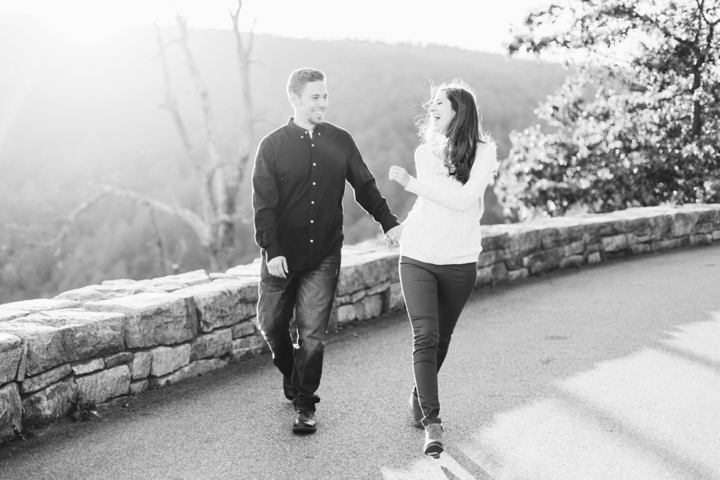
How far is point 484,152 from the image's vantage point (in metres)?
3.79

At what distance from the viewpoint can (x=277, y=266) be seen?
A: 4.02 meters

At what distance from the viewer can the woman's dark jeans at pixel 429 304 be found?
12.2 ft

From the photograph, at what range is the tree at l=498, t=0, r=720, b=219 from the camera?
1412 cm

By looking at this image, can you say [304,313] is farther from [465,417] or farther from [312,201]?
[465,417]

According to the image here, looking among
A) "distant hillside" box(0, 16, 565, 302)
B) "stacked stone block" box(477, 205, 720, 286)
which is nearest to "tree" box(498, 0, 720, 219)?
"stacked stone block" box(477, 205, 720, 286)

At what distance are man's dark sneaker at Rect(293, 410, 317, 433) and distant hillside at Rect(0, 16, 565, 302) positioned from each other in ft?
A: 86.6

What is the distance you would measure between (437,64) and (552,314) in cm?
5942

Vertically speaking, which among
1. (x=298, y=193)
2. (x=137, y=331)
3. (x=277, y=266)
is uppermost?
(x=298, y=193)

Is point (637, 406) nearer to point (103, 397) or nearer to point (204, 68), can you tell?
point (103, 397)

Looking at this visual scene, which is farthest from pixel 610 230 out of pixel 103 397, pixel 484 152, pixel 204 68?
pixel 204 68

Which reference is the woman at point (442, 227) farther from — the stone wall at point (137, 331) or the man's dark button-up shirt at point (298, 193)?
the stone wall at point (137, 331)

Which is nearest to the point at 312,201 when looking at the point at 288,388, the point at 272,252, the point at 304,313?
the point at 272,252

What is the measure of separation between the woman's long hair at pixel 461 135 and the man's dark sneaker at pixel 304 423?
4.90 ft

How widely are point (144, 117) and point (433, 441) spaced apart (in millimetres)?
52294
